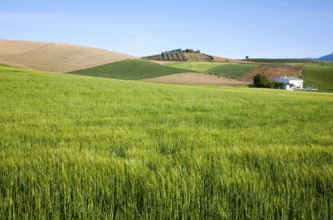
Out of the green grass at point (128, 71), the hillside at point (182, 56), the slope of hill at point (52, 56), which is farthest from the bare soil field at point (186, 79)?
the hillside at point (182, 56)

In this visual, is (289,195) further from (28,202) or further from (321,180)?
(28,202)

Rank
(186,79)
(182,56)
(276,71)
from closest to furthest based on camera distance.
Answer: (186,79), (276,71), (182,56)

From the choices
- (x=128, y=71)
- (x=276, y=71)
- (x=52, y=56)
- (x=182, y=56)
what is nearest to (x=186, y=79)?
(x=128, y=71)

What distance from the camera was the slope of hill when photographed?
65.8 metres

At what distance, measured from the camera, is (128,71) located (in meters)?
68.2

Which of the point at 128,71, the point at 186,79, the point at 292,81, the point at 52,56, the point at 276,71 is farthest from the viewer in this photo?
the point at 276,71

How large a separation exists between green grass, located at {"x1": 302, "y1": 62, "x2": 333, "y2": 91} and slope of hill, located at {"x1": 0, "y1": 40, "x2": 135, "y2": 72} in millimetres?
59079

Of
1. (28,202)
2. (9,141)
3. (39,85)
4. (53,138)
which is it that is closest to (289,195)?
(28,202)

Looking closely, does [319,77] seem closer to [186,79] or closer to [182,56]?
[186,79]

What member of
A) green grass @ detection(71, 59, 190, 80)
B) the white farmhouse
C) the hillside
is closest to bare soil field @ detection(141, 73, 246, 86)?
green grass @ detection(71, 59, 190, 80)

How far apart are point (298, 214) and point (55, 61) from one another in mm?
74495

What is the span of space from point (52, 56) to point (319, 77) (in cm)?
8373

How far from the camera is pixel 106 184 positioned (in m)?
2.77

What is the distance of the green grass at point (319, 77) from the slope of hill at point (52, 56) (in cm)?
5908
